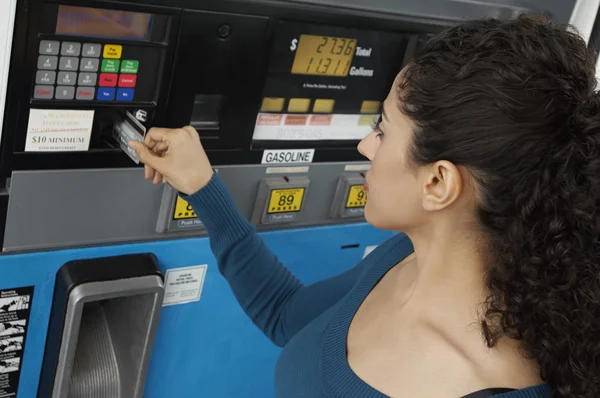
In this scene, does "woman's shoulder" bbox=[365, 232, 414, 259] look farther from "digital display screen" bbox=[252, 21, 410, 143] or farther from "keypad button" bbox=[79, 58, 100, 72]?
"keypad button" bbox=[79, 58, 100, 72]

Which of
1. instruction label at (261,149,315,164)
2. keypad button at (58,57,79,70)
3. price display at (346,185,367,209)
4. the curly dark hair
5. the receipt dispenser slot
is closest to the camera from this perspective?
the curly dark hair

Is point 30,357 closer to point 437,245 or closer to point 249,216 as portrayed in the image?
point 249,216

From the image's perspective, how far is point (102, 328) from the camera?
182 cm

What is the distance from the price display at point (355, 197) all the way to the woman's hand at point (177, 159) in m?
0.51

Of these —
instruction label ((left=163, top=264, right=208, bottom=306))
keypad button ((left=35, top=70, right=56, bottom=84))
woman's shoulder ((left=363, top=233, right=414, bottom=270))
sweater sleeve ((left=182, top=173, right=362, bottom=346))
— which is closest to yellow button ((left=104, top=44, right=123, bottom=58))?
keypad button ((left=35, top=70, right=56, bottom=84))

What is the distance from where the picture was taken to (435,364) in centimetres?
126

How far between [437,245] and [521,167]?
9.0 inches

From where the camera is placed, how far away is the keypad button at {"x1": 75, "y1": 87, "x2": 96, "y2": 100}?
1.38m

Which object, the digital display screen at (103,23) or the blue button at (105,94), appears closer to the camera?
the digital display screen at (103,23)

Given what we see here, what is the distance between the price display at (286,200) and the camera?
1800mm

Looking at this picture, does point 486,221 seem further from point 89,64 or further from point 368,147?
point 89,64

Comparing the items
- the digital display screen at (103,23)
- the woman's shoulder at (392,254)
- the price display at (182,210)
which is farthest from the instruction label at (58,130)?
the woman's shoulder at (392,254)

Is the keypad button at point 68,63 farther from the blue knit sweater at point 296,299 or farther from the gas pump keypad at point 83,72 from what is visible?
the blue knit sweater at point 296,299

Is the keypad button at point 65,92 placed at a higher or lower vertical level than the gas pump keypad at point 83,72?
lower
